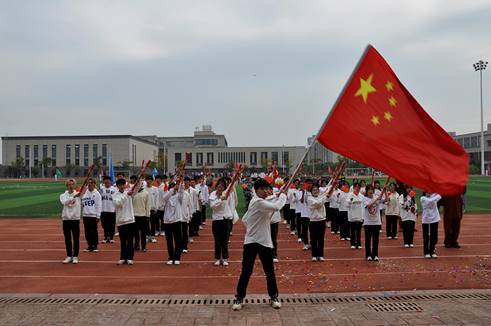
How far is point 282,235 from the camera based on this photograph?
13.2m

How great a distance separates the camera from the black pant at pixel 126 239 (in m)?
8.71

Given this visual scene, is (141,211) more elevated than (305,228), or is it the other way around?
(141,211)

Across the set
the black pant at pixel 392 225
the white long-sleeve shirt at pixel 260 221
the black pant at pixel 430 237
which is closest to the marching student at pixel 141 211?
the white long-sleeve shirt at pixel 260 221

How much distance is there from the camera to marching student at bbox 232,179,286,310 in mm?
5781

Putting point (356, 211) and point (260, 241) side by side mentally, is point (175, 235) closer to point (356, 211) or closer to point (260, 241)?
point (260, 241)

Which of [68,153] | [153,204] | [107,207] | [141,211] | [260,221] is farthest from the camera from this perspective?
[68,153]

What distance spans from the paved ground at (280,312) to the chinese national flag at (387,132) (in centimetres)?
172

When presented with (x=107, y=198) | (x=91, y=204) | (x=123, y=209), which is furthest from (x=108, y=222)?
(x=123, y=209)

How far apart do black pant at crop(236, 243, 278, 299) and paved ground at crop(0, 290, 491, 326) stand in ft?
0.74

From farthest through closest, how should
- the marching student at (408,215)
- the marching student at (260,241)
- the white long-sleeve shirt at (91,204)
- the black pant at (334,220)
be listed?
the black pant at (334,220)
the marching student at (408,215)
the white long-sleeve shirt at (91,204)
the marching student at (260,241)

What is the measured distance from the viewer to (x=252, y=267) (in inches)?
230

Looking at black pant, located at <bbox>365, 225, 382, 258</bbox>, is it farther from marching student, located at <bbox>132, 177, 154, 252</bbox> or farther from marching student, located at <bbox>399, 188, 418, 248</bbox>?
marching student, located at <bbox>132, 177, 154, 252</bbox>

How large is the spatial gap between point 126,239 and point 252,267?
385 centimetres

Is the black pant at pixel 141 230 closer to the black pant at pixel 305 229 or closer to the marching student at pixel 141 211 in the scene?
the marching student at pixel 141 211
